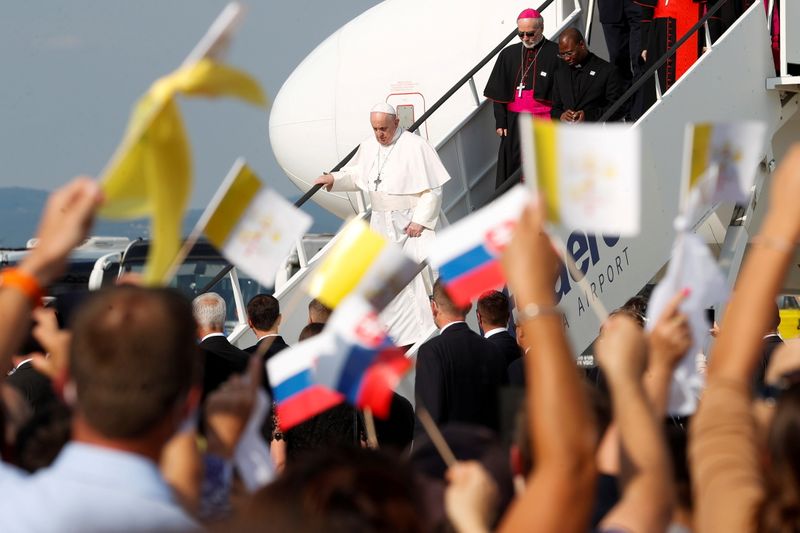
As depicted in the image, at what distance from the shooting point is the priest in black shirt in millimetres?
10109

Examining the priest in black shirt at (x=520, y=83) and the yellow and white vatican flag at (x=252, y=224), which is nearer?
the yellow and white vatican flag at (x=252, y=224)

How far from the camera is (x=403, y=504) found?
73.0 inches

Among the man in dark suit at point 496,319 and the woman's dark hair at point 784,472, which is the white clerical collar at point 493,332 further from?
the woman's dark hair at point 784,472

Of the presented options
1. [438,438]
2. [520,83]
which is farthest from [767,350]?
[438,438]

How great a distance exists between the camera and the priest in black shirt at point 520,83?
398 inches

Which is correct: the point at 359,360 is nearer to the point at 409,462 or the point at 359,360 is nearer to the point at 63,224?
the point at 409,462

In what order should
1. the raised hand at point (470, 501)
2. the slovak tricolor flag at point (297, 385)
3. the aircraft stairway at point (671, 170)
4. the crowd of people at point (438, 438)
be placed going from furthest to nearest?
the aircraft stairway at point (671, 170), the slovak tricolor flag at point (297, 385), the raised hand at point (470, 501), the crowd of people at point (438, 438)

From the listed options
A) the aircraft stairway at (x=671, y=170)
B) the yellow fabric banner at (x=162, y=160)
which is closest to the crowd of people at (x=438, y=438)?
the yellow fabric banner at (x=162, y=160)

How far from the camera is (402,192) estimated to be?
9500 millimetres

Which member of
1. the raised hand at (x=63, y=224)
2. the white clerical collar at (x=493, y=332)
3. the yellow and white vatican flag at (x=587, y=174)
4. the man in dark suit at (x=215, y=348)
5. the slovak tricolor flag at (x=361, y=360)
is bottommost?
the white clerical collar at (x=493, y=332)

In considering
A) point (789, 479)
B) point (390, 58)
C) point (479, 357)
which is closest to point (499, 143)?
point (390, 58)

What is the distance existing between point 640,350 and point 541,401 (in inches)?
13.1

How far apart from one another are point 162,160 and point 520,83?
7802mm

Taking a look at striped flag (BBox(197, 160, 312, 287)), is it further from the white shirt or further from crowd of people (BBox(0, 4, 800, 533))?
the white shirt
